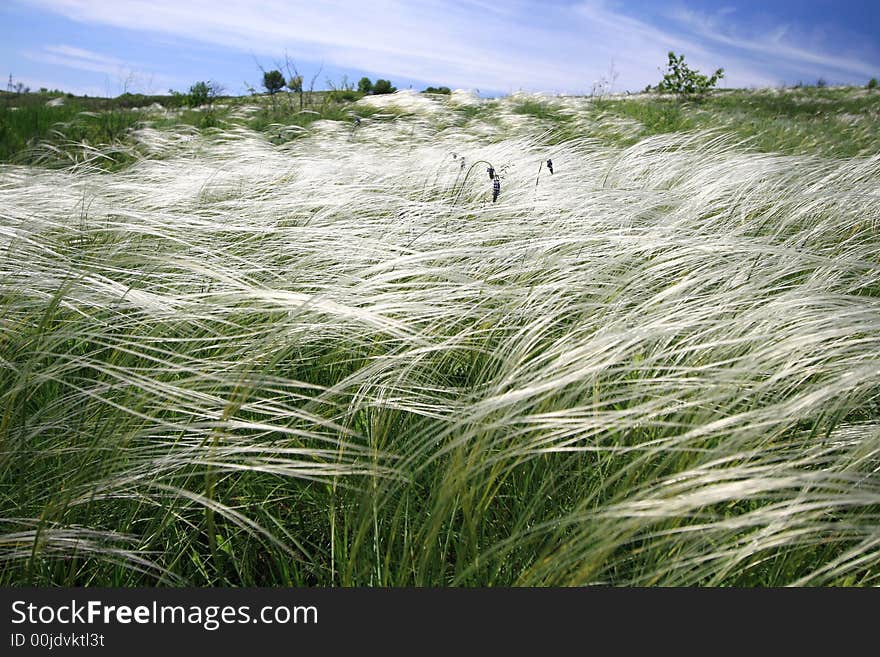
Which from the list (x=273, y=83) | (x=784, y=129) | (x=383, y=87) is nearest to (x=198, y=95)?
(x=273, y=83)

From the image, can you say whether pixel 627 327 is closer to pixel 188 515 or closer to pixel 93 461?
pixel 188 515

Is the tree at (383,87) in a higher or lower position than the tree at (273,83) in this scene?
higher

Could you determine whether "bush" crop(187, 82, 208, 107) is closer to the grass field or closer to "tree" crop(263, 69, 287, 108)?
"tree" crop(263, 69, 287, 108)

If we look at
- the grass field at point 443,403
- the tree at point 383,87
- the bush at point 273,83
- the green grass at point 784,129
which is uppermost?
the tree at point 383,87

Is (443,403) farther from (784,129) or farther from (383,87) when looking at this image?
(383,87)

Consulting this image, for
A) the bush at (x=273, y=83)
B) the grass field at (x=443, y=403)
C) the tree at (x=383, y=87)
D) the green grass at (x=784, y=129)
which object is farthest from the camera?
the tree at (x=383, y=87)

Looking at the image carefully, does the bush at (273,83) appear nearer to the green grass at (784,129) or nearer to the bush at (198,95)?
the bush at (198,95)

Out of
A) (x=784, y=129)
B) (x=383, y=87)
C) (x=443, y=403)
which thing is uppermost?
(x=383, y=87)

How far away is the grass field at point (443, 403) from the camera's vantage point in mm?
919

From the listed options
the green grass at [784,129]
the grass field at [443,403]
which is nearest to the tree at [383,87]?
the green grass at [784,129]

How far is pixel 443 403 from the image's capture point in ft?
4.00

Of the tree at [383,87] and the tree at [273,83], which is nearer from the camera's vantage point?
the tree at [273,83]

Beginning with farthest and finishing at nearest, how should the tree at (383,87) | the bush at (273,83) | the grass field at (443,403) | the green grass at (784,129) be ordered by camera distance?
1. the tree at (383,87)
2. the bush at (273,83)
3. the green grass at (784,129)
4. the grass field at (443,403)

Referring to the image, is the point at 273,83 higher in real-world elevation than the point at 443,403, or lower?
higher
